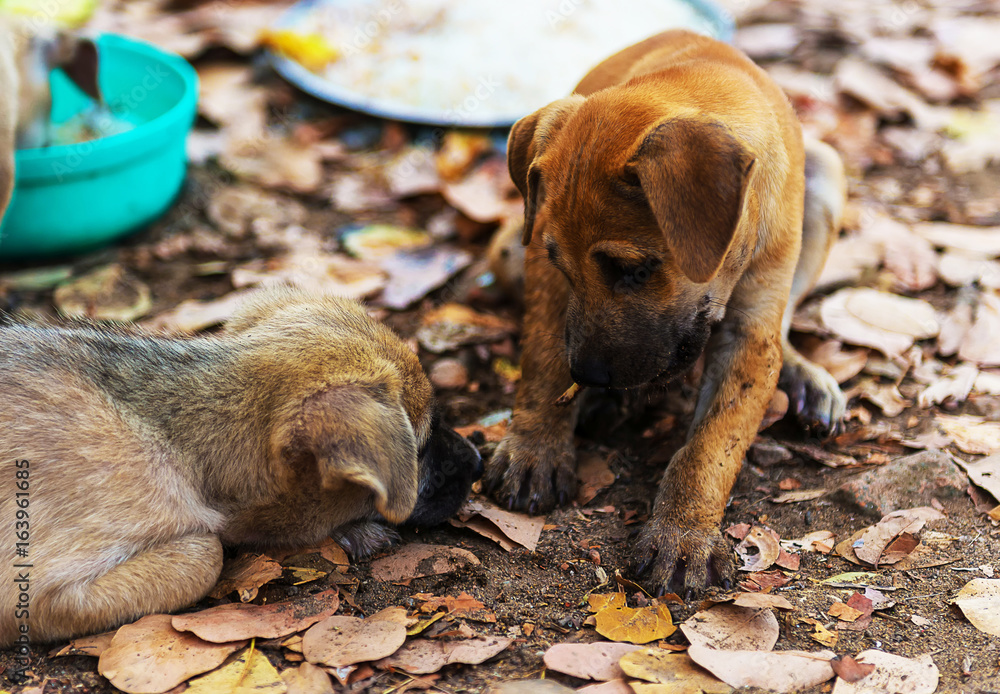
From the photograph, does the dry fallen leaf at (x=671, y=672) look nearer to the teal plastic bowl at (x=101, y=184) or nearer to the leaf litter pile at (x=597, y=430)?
the leaf litter pile at (x=597, y=430)

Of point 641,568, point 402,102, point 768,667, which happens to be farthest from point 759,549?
point 402,102

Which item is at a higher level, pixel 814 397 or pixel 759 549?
pixel 814 397

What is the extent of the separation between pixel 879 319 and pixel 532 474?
91.4 inches

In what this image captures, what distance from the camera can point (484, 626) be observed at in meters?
3.23

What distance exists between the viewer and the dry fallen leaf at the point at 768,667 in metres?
2.94

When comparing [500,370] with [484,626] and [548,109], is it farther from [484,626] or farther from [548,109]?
[484,626]

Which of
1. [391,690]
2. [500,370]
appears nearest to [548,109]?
[500,370]

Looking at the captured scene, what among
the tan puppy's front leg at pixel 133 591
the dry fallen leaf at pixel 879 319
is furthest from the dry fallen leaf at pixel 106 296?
the dry fallen leaf at pixel 879 319

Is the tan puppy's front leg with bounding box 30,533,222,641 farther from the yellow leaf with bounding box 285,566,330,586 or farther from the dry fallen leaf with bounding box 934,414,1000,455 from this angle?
the dry fallen leaf with bounding box 934,414,1000,455

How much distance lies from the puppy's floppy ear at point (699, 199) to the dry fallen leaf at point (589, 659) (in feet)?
4.22

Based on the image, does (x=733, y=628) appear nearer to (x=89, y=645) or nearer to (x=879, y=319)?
(x=89, y=645)

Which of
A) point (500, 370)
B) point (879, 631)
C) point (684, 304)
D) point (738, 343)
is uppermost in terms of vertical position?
point (684, 304)

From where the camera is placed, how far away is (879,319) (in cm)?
502

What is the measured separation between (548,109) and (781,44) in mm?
5386
